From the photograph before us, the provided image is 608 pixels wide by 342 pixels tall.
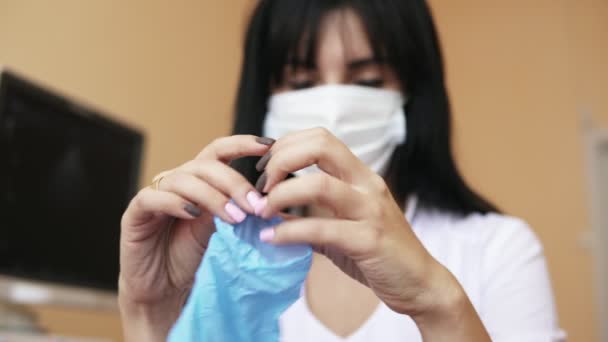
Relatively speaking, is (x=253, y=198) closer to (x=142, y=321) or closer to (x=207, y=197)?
(x=207, y=197)

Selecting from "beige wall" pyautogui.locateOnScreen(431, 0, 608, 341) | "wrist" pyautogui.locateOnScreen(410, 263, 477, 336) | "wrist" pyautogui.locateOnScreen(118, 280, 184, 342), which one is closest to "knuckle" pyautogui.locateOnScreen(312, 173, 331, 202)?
"wrist" pyautogui.locateOnScreen(410, 263, 477, 336)

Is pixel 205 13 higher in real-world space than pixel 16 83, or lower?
higher

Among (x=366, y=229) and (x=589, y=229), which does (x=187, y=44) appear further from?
(x=589, y=229)

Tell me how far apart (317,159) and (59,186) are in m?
0.79

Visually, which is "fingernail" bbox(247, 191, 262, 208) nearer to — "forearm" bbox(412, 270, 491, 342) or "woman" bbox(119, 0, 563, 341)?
"woman" bbox(119, 0, 563, 341)

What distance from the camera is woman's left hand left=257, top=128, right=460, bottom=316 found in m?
0.45

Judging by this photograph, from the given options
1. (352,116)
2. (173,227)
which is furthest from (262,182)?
(352,116)

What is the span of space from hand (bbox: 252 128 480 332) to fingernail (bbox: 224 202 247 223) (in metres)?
0.02

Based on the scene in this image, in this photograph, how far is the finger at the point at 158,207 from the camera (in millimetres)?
515

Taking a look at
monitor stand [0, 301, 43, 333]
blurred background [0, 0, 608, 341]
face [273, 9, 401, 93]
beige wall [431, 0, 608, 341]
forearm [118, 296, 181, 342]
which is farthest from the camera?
beige wall [431, 0, 608, 341]

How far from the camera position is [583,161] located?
8.53 ft

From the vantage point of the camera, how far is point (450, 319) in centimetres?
50

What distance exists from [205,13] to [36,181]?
1.05m

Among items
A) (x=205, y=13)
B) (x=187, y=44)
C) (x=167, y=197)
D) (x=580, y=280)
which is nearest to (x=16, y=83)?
(x=167, y=197)
